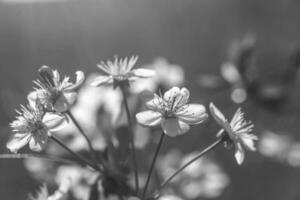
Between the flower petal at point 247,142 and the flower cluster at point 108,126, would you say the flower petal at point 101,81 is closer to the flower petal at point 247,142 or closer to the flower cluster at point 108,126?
the flower cluster at point 108,126

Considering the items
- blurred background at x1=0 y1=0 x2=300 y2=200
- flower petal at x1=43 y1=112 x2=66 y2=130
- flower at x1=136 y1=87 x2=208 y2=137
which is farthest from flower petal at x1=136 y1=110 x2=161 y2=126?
blurred background at x1=0 y1=0 x2=300 y2=200

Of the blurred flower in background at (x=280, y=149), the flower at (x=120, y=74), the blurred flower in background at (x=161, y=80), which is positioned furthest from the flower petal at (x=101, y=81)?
the blurred flower in background at (x=280, y=149)

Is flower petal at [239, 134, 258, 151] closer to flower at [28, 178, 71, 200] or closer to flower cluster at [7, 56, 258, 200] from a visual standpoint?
flower cluster at [7, 56, 258, 200]

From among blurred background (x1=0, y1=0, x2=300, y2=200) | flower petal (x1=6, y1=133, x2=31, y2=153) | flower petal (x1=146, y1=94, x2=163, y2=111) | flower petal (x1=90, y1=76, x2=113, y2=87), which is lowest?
blurred background (x1=0, y1=0, x2=300, y2=200)

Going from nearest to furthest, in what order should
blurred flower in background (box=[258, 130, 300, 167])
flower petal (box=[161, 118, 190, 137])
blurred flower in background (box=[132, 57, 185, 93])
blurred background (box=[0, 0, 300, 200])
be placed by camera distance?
flower petal (box=[161, 118, 190, 137]), blurred flower in background (box=[132, 57, 185, 93]), blurred flower in background (box=[258, 130, 300, 167]), blurred background (box=[0, 0, 300, 200])

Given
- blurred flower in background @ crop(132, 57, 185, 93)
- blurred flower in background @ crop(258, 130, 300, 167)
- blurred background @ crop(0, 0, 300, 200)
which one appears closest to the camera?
blurred flower in background @ crop(132, 57, 185, 93)

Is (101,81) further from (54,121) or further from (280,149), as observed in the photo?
(280,149)

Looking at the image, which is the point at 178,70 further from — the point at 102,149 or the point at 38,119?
the point at 38,119

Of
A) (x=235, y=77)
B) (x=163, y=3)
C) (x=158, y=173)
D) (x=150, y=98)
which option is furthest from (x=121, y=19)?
(x=150, y=98)
